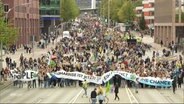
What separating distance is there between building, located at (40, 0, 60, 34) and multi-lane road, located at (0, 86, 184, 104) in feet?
390

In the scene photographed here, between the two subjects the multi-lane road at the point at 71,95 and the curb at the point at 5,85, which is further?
the curb at the point at 5,85

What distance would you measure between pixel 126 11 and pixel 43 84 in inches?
4886

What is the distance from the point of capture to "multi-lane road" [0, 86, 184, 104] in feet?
130

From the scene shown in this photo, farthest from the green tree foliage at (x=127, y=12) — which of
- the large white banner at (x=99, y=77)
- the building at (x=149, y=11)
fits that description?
the large white banner at (x=99, y=77)

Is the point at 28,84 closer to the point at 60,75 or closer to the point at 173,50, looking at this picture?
the point at 60,75

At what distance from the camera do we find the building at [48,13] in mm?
165625

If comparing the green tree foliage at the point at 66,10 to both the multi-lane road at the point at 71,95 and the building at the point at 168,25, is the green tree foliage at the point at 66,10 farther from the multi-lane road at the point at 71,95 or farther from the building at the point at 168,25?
the multi-lane road at the point at 71,95

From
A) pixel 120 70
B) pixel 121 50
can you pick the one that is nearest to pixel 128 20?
pixel 121 50

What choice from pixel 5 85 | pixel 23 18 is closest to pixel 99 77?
pixel 5 85

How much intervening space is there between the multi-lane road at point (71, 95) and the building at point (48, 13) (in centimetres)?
11875

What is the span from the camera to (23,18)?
11244 cm

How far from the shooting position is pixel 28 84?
4762 centimetres

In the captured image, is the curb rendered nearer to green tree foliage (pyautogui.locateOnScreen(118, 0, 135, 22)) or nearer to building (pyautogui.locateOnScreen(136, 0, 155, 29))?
green tree foliage (pyautogui.locateOnScreen(118, 0, 135, 22))

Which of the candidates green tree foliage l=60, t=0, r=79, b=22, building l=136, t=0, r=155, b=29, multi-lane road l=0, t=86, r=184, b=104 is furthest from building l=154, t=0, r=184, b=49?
multi-lane road l=0, t=86, r=184, b=104
